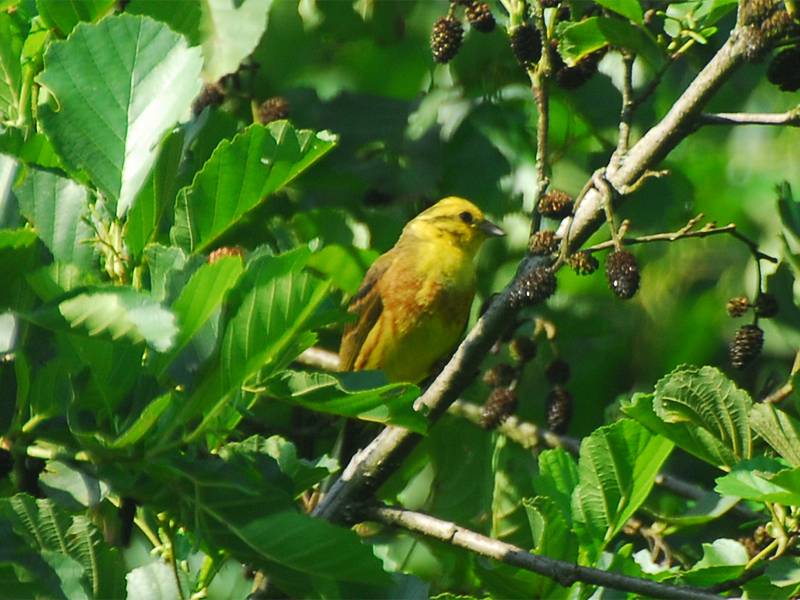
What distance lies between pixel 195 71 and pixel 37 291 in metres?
0.55

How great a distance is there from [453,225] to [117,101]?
2.50 m

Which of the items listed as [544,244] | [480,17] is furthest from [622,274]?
[480,17]

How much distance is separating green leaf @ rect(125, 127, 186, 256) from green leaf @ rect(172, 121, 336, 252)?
0.05 meters

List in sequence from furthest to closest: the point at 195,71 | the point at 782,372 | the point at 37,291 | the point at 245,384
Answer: the point at 782,372
the point at 195,71
the point at 245,384
the point at 37,291

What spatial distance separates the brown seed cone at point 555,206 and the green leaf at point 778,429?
60cm

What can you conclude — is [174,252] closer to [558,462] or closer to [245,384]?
[245,384]

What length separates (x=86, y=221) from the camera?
2389mm

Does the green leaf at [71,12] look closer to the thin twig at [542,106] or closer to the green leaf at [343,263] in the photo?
the thin twig at [542,106]

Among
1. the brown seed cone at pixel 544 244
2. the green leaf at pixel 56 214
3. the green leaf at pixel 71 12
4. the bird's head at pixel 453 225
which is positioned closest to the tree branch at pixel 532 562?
the brown seed cone at pixel 544 244

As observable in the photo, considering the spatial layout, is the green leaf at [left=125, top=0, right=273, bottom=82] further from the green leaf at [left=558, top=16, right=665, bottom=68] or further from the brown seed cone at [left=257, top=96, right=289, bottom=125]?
the green leaf at [left=558, top=16, right=665, bottom=68]

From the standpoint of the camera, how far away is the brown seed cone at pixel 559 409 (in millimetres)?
4055

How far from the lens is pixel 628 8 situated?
113 inches

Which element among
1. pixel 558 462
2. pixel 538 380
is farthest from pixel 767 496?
pixel 538 380

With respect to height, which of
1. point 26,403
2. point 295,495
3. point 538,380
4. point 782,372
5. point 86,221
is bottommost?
point 538,380
